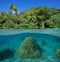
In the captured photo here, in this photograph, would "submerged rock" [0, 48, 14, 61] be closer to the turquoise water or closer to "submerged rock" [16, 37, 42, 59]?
the turquoise water

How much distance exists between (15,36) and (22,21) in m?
5.55

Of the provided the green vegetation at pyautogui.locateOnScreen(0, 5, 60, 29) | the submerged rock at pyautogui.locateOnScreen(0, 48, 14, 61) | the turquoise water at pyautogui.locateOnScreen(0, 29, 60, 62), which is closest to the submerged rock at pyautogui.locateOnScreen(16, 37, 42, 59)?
the turquoise water at pyautogui.locateOnScreen(0, 29, 60, 62)

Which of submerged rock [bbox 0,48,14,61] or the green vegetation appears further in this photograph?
the green vegetation

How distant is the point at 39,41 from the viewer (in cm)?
1052

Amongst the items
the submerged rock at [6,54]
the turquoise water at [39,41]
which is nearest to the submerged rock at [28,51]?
the turquoise water at [39,41]

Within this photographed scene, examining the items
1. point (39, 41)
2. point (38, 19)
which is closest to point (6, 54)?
point (39, 41)

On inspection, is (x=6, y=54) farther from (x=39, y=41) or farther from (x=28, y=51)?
(x=39, y=41)

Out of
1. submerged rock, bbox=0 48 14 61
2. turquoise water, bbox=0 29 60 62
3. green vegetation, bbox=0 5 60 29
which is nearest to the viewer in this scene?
submerged rock, bbox=0 48 14 61

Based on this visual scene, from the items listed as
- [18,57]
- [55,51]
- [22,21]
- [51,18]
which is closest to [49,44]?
[55,51]

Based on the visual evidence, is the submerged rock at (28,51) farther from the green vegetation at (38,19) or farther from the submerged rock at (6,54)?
the green vegetation at (38,19)

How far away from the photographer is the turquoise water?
918 centimetres

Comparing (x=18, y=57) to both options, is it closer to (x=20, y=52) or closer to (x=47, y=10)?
(x=20, y=52)

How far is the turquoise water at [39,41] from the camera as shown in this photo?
9.18 meters

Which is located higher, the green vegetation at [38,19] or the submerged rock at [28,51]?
the green vegetation at [38,19]
